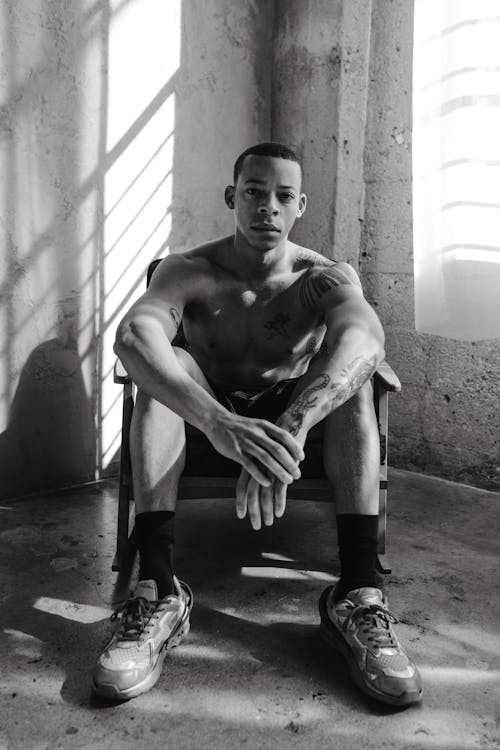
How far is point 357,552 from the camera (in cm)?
207

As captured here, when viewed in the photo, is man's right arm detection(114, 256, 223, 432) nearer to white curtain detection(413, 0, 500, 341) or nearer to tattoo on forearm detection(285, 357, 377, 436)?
tattoo on forearm detection(285, 357, 377, 436)

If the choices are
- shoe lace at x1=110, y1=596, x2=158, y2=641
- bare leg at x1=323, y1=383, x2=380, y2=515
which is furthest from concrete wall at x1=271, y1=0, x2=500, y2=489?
shoe lace at x1=110, y1=596, x2=158, y2=641

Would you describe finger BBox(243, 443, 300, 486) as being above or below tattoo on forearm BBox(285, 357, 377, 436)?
below

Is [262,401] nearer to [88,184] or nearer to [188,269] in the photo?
[188,269]

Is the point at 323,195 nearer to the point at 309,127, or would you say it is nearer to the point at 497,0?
the point at 309,127

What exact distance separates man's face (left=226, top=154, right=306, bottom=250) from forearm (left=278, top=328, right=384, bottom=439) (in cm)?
46

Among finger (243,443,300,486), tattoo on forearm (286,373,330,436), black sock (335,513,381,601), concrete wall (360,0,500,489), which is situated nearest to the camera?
finger (243,443,300,486)

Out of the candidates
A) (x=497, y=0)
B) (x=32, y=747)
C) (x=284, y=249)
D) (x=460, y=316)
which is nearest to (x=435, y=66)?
(x=497, y=0)

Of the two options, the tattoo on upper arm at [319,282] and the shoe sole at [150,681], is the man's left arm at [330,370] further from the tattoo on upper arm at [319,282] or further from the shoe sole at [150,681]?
the shoe sole at [150,681]

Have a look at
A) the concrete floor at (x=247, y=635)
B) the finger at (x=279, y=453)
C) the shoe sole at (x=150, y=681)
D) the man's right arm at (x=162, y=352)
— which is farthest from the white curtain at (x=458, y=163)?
the shoe sole at (x=150, y=681)

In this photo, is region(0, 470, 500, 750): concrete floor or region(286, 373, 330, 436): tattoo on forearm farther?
region(286, 373, 330, 436): tattoo on forearm

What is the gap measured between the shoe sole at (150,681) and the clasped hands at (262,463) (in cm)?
40

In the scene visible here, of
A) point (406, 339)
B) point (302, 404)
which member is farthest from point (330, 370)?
point (406, 339)

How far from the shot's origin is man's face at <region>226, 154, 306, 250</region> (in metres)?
2.39
